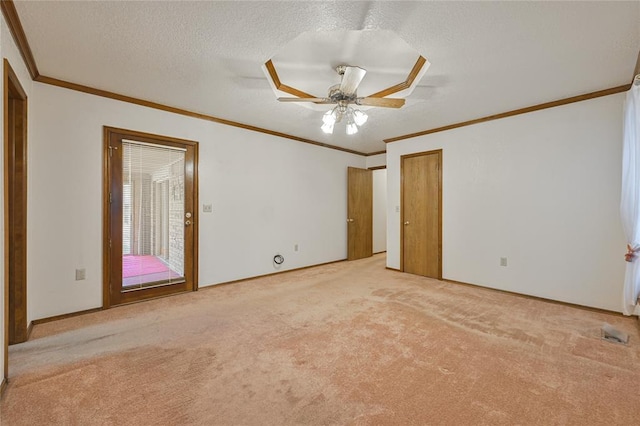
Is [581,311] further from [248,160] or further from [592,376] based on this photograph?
[248,160]

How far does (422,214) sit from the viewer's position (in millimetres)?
4777

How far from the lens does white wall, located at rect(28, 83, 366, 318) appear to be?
2.81 m

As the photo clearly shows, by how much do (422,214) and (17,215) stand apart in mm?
4985

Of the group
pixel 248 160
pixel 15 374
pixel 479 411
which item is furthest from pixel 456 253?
pixel 15 374

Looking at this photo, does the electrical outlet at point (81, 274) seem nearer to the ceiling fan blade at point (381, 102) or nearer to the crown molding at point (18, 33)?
the crown molding at point (18, 33)

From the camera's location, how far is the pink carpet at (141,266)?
330 cm

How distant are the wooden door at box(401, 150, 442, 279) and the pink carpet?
3.85 m

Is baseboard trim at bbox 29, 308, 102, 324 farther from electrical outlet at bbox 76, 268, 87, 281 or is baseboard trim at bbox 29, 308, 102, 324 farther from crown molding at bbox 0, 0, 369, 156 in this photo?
crown molding at bbox 0, 0, 369, 156

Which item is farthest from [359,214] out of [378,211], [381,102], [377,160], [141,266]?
[141,266]

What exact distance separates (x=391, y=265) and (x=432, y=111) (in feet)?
9.13

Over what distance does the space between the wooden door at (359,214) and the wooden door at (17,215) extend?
189 inches

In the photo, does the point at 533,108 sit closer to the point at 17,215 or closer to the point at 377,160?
the point at 377,160

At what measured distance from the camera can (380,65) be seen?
2.67 m

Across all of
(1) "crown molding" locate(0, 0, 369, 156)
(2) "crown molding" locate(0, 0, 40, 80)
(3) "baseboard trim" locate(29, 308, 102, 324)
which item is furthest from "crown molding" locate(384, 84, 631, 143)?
(3) "baseboard trim" locate(29, 308, 102, 324)
